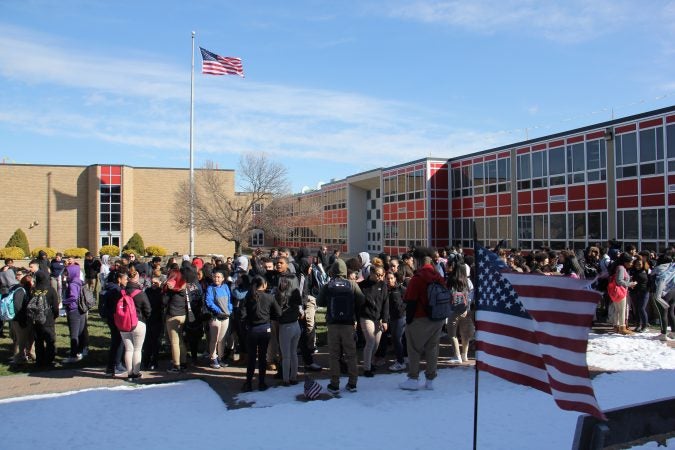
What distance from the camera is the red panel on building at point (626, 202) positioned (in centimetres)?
2297

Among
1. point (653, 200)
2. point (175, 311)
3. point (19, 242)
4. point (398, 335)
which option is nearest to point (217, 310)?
point (175, 311)

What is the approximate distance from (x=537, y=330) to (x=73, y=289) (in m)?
8.75

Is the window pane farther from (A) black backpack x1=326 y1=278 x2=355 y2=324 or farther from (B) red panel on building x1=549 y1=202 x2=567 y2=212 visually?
(A) black backpack x1=326 y1=278 x2=355 y2=324

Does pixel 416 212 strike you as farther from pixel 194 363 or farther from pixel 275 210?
pixel 194 363

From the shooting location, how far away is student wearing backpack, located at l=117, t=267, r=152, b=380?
8.70 m

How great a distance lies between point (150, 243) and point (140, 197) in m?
A: 3.94

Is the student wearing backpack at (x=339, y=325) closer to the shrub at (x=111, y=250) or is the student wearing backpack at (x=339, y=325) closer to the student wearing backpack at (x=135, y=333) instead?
the student wearing backpack at (x=135, y=333)

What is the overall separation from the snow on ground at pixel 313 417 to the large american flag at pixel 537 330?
2050 mm

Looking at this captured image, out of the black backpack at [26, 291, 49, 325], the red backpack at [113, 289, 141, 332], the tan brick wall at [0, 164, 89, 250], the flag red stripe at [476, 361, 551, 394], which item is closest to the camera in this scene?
the flag red stripe at [476, 361, 551, 394]

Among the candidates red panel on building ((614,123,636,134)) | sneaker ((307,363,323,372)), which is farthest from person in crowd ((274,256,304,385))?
red panel on building ((614,123,636,134))

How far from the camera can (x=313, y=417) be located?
6.89 metres

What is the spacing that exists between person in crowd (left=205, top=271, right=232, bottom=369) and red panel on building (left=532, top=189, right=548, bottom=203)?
896 inches

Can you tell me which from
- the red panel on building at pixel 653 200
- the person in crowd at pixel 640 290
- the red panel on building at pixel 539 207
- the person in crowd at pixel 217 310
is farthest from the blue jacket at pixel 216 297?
the red panel on building at pixel 539 207

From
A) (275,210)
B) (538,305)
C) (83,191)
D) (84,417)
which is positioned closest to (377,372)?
(84,417)
